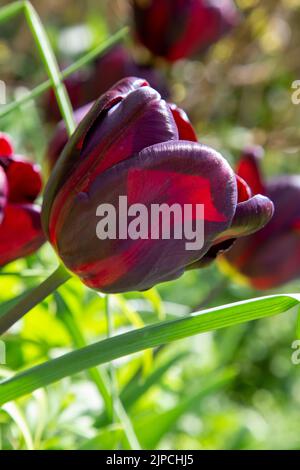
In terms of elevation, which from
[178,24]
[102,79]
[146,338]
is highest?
[178,24]

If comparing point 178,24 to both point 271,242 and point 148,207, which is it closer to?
point 271,242

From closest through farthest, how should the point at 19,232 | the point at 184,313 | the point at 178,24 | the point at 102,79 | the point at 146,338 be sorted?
the point at 146,338, the point at 19,232, the point at 184,313, the point at 102,79, the point at 178,24

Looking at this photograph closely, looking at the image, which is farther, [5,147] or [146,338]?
[5,147]

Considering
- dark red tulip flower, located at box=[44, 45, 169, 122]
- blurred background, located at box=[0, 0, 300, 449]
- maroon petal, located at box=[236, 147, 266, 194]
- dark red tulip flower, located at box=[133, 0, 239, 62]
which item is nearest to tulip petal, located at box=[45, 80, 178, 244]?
blurred background, located at box=[0, 0, 300, 449]

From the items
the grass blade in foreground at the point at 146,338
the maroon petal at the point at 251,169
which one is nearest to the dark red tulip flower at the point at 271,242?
the maroon petal at the point at 251,169

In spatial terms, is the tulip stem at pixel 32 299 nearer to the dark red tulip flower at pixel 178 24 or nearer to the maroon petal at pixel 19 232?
the maroon petal at pixel 19 232

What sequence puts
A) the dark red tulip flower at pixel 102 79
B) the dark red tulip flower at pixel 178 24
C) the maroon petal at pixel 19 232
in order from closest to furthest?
the maroon petal at pixel 19 232 → the dark red tulip flower at pixel 102 79 → the dark red tulip flower at pixel 178 24

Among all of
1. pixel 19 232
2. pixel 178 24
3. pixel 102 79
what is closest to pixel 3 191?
pixel 19 232
